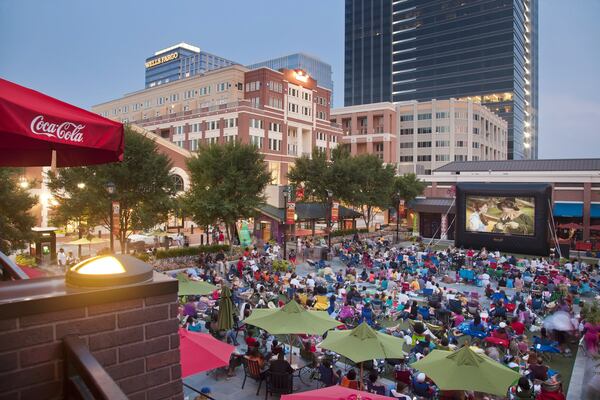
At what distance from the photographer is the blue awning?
46656 mm

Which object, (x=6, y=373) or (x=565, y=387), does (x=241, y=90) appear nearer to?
(x=565, y=387)

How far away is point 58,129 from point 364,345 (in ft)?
30.5

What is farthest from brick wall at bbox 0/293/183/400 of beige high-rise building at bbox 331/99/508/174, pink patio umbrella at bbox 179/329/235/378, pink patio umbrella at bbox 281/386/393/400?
beige high-rise building at bbox 331/99/508/174

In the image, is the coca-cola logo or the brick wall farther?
the coca-cola logo

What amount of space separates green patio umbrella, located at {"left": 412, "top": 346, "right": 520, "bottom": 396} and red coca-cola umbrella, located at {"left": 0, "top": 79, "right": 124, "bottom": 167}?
8.32 m

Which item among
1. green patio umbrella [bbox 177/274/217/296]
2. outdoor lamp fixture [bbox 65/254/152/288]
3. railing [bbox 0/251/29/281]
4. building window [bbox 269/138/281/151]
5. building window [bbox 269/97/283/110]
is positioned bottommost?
green patio umbrella [bbox 177/274/217/296]

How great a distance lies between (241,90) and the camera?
2859 inches

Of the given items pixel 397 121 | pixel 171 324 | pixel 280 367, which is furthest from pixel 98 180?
pixel 397 121

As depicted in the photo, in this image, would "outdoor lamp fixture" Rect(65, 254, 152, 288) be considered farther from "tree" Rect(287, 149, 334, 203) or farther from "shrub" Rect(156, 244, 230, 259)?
"tree" Rect(287, 149, 334, 203)

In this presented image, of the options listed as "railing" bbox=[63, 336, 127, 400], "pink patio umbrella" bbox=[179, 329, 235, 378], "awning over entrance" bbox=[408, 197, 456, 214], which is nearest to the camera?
"railing" bbox=[63, 336, 127, 400]

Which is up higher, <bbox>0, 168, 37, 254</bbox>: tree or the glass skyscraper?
the glass skyscraper

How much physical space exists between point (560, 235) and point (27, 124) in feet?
180

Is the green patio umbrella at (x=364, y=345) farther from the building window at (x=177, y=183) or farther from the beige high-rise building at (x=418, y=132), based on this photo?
the beige high-rise building at (x=418, y=132)

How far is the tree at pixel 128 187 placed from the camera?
91.6 feet
